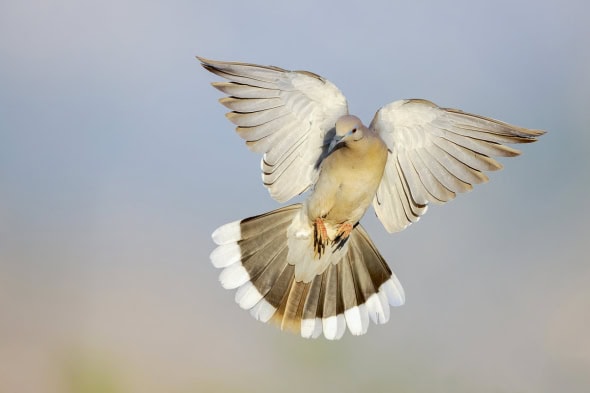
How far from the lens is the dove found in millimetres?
4434

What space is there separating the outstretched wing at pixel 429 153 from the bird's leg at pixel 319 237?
385 mm

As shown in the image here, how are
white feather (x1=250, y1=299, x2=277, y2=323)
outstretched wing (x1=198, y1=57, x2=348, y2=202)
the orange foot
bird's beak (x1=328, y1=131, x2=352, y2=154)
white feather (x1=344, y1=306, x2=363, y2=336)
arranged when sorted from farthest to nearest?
white feather (x1=344, y1=306, x2=363, y2=336) → white feather (x1=250, y1=299, x2=277, y2=323) → the orange foot → outstretched wing (x1=198, y1=57, x2=348, y2=202) → bird's beak (x1=328, y1=131, x2=352, y2=154)

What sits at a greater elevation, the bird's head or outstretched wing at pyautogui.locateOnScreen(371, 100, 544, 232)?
the bird's head

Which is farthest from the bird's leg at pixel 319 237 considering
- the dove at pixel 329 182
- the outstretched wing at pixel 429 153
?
the outstretched wing at pixel 429 153

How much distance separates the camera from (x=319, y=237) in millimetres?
4797

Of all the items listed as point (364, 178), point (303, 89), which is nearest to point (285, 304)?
point (364, 178)

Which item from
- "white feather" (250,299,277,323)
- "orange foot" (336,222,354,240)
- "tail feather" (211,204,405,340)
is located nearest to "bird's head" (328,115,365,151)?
"orange foot" (336,222,354,240)

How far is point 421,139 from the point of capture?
4.70 meters

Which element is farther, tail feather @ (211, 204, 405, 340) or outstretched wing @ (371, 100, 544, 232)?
tail feather @ (211, 204, 405, 340)

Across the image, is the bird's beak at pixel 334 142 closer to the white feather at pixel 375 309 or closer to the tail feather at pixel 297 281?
the tail feather at pixel 297 281

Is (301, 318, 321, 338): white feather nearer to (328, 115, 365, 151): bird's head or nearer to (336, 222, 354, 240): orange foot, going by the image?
(336, 222, 354, 240): orange foot

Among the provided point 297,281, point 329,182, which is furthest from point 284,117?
point 297,281

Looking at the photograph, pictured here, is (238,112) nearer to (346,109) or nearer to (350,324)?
(346,109)

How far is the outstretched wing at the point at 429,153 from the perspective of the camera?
14.9 feet
